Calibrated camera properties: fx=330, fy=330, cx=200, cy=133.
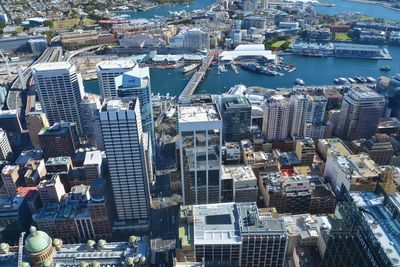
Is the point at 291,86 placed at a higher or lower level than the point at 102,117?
lower

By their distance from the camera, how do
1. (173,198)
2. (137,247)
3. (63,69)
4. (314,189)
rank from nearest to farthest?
(137,247)
(314,189)
(173,198)
(63,69)

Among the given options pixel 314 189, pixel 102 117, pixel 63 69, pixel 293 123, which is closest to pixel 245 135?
pixel 293 123

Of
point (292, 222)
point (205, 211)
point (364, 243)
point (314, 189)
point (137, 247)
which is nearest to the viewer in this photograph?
point (364, 243)

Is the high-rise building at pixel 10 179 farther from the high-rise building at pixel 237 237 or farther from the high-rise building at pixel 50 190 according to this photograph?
the high-rise building at pixel 237 237

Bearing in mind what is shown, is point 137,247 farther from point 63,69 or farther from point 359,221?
point 63,69

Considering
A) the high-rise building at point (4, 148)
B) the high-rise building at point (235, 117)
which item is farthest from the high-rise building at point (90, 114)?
the high-rise building at point (235, 117)

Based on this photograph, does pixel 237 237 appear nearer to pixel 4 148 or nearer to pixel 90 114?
pixel 90 114
